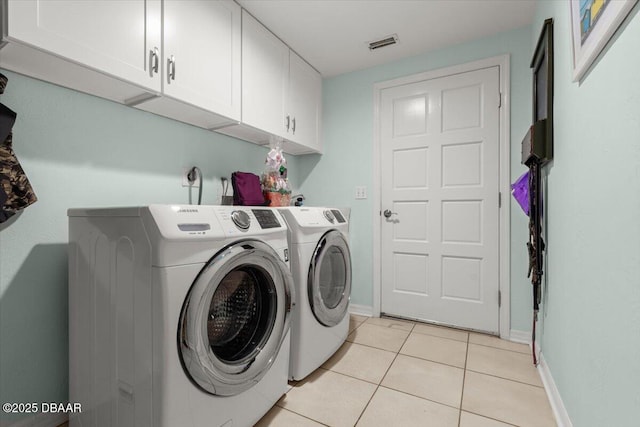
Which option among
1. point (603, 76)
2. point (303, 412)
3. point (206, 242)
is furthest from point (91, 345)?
point (603, 76)

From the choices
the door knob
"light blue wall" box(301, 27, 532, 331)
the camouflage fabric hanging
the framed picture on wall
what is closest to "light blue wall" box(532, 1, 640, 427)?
the framed picture on wall

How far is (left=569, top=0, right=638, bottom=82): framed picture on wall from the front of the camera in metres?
0.77

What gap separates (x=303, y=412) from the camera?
1420 millimetres

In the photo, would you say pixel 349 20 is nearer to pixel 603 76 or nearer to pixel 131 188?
pixel 603 76

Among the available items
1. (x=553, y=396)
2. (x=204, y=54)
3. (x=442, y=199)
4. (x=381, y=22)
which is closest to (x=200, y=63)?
(x=204, y=54)

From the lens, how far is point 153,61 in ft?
4.65

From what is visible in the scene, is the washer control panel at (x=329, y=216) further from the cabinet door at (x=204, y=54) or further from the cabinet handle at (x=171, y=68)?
the cabinet handle at (x=171, y=68)

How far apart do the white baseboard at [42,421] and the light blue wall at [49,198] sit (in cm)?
5

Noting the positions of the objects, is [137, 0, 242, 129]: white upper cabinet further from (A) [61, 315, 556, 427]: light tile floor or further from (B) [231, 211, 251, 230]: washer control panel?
(A) [61, 315, 556, 427]: light tile floor

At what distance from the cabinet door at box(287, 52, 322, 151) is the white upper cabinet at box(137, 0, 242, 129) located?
647 millimetres

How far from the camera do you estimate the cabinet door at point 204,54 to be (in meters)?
1.50

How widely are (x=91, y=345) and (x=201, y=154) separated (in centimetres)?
129

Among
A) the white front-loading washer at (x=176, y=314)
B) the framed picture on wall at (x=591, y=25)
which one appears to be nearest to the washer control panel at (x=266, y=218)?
the white front-loading washer at (x=176, y=314)

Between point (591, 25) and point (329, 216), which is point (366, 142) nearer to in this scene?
point (329, 216)
